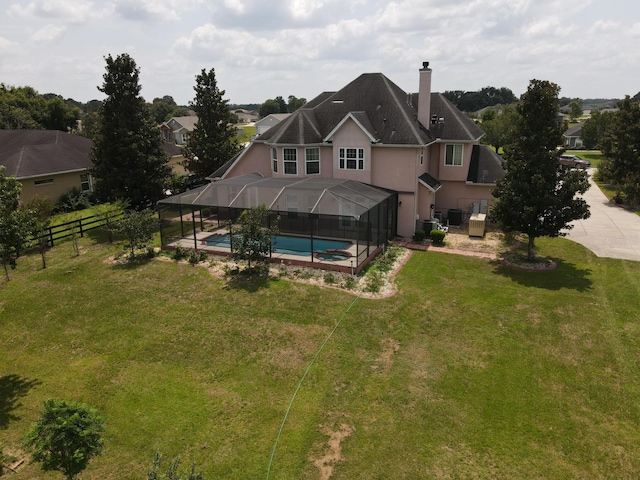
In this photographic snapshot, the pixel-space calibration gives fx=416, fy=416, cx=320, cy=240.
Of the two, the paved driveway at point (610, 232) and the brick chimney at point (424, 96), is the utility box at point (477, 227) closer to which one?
the paved driveway at point (610, 232)

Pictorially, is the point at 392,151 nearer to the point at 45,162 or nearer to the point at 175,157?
the point at 45,162

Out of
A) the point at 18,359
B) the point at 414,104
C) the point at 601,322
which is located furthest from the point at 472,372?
the point at 414,104

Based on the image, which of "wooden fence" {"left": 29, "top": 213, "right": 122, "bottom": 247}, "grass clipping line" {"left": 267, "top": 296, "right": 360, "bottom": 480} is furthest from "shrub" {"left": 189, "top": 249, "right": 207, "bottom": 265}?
"grass clipping line" {"left": 267, "top": 296, "right": 360, "bottom": 480}

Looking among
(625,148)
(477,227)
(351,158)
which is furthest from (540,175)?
(625,148)

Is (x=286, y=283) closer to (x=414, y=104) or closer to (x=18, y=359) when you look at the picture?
(x=18, y=359)

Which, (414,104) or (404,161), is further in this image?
(414,104)

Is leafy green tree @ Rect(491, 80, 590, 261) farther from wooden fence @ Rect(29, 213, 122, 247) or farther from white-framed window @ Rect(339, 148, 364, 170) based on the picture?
wooden fence @ Rect(29, 213, 122, 247)
